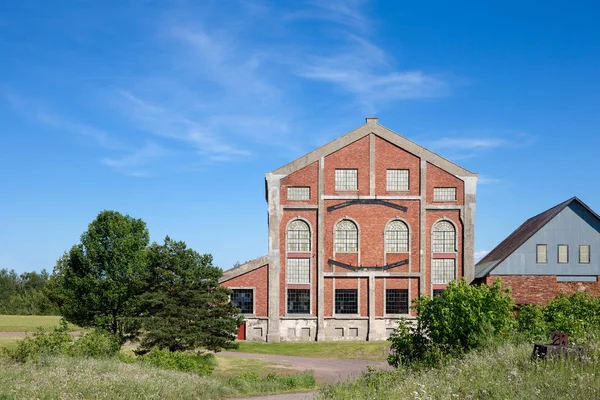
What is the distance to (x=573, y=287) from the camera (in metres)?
42.1

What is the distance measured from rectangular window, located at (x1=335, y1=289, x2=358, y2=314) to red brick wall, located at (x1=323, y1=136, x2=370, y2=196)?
7308mm

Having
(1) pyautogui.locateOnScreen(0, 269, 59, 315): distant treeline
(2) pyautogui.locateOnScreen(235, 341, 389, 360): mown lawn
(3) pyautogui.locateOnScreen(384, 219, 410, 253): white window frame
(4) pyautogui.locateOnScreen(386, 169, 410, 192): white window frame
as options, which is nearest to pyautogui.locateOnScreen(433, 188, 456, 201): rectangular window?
(4) pyautogui.locateOnScreen(386, 169, 410, 192): white window frame

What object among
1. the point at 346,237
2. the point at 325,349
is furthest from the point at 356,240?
the point at 325,349

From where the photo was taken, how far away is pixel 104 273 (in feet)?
124

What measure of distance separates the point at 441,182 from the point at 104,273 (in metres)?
24.9

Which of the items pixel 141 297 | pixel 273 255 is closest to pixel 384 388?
pixel 141 297

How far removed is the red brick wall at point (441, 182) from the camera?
151 ft

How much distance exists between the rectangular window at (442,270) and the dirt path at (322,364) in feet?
36.3

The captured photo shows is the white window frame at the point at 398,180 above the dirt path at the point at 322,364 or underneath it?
above

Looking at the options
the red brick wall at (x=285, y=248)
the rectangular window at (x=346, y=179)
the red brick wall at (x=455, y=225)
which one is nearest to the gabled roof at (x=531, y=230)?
the red brick wall at (x=455, y=225)

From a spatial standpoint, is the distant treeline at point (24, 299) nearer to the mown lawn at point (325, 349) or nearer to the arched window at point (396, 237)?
the mown lawn at point (325, 349)

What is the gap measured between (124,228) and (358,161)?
17.8 metres

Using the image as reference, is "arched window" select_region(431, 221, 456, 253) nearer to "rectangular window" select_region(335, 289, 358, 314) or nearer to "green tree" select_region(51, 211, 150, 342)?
"rectangular window" select_region(335, 289, 358, 314)

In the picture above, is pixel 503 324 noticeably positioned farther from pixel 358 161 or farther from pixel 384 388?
pixel 358 161
